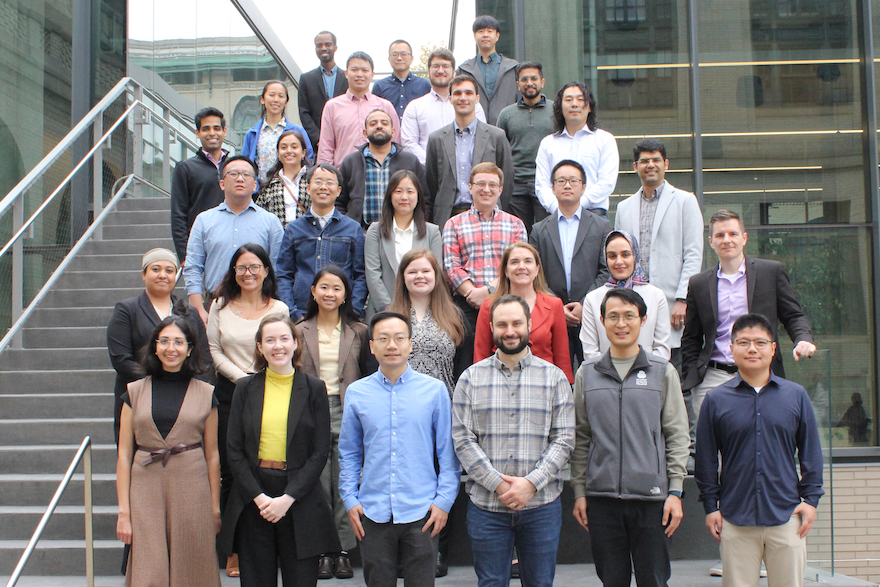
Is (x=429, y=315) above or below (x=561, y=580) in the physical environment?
above

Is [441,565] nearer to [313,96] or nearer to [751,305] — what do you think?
[751,305]

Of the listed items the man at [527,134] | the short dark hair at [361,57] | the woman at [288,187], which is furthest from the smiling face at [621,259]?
the short dark hair at [361,57]

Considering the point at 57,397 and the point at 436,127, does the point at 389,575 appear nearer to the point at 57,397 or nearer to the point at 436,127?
the point at 57,397

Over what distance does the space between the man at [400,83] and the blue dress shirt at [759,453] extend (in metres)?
4.96

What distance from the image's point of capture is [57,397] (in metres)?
6.31

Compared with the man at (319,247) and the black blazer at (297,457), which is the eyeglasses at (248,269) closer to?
the man at (319,247)

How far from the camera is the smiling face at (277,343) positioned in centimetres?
423

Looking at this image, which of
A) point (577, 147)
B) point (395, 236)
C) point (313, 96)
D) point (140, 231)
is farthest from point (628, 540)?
point (140, 231)

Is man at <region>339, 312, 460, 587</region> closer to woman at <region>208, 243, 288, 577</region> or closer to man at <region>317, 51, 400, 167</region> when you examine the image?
woman at <region>208, 243, 288, 577</region>

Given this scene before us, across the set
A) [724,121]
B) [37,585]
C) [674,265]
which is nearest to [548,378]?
[674,265]

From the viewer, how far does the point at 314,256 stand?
562cm

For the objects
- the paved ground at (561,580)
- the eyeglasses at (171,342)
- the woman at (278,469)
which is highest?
the eyeglasses at (171,342)

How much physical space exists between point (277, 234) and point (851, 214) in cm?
641

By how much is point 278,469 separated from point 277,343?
640mm
